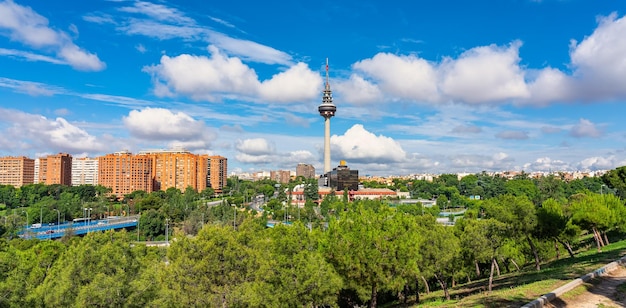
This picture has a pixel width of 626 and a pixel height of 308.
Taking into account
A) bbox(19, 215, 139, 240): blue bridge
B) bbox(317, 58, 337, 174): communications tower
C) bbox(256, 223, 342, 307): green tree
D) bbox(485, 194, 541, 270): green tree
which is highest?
bbox(317, 58, 337, 174): communications tower

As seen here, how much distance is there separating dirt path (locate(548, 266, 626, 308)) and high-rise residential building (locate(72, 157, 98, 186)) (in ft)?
551

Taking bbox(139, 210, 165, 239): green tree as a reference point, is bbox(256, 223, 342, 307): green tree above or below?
above

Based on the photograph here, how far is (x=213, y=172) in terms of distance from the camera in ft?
547

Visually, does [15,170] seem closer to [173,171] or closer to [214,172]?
[173,171]

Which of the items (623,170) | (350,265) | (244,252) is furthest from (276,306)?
(623,170)

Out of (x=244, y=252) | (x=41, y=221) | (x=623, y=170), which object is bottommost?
(x=41, y=221)

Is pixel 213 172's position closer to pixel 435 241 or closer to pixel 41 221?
pixel 41 221

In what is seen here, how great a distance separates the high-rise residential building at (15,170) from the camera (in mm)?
148750

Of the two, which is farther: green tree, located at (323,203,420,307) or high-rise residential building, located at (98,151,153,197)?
high-rise residential building, located at (98,151,153,197)

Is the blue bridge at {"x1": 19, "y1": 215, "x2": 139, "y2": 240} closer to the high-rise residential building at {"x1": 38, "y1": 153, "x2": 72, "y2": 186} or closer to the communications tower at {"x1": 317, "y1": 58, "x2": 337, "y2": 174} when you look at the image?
the high-rise residential building at {"x1": 38, "y1": 153, "x2": 72, "y2": 186}

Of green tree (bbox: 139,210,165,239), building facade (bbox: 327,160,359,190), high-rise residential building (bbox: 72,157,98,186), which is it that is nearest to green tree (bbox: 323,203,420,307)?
green tree (bbox: 139,210,165,239)

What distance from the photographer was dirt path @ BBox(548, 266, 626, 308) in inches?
562

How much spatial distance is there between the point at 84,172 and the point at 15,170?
21958mm

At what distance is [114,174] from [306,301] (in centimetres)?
13886
